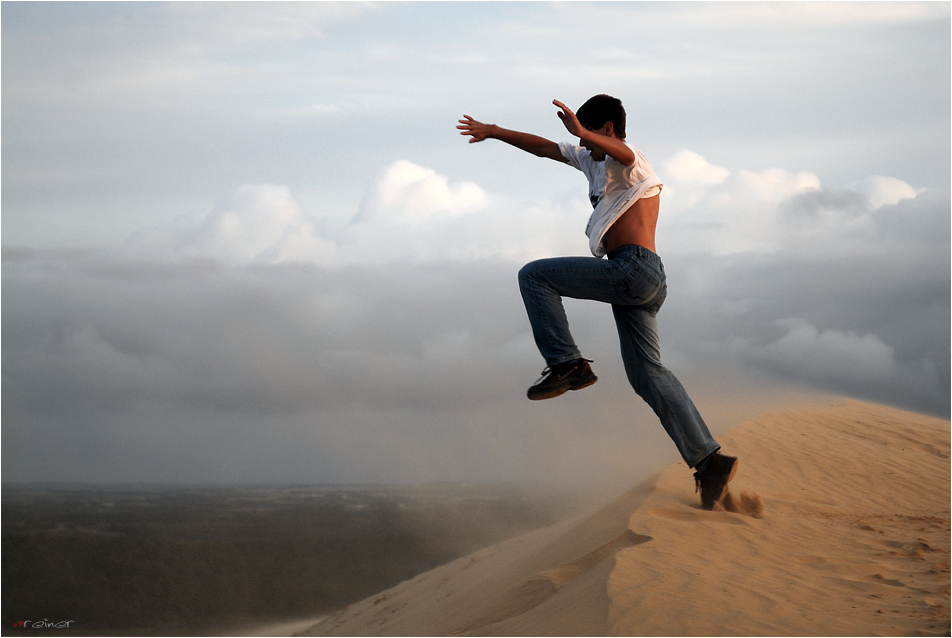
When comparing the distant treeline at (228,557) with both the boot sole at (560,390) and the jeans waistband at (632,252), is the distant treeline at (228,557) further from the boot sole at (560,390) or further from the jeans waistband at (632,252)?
the jeans waistband at (632,252)

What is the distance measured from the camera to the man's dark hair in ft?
17.3

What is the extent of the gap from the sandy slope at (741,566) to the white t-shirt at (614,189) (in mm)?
2604

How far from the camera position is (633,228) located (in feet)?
17.7

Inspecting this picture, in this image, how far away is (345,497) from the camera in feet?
252

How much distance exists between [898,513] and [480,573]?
5517 millimetres

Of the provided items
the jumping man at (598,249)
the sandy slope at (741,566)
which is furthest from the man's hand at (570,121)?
the sandy slope at (741,566)

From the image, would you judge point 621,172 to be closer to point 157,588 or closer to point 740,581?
point 740,581

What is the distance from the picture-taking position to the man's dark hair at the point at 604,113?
527cm

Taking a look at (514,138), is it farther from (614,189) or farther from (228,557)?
(228,557)

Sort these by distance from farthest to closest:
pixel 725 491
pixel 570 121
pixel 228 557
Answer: pixel 228 557
pixel 725 491
pixel 570 121

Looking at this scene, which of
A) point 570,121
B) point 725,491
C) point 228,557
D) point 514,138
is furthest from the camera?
point 228,557

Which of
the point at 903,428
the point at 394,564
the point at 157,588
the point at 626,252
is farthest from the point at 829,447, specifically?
the point at 157,588

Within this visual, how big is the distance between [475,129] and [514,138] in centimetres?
34

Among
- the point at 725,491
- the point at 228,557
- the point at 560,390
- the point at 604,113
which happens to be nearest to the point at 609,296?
the point at 560,390
